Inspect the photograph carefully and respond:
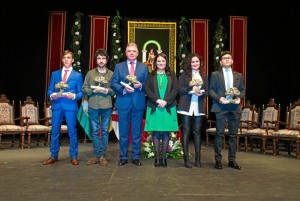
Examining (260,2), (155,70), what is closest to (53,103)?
(155,70)

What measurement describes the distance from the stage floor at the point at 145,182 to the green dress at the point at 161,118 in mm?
494

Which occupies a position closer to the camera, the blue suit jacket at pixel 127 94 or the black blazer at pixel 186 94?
the black blazer at pixel 186 94

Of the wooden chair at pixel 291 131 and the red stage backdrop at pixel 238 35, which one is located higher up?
the red stage backdrop at pixel 238 35

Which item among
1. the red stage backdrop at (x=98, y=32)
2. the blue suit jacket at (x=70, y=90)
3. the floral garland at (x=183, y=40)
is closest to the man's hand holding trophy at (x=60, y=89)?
the blue suit jacket at (x=70, y=90)

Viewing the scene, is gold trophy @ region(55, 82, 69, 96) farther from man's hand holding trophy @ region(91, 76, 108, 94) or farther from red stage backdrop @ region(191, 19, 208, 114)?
red stage backdrop @ region(191, 19, 208, 114)

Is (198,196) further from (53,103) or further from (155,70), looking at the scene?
(53,103)

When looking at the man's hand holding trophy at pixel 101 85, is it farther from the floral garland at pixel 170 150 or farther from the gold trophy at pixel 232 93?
the gold trophy at pixel 232 93

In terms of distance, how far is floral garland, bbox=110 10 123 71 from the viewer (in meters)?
9.31

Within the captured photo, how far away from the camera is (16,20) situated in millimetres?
9609

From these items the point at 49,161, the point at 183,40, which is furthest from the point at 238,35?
the point at 49,161

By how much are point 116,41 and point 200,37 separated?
2.16 meters

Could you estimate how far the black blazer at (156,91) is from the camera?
4.78m

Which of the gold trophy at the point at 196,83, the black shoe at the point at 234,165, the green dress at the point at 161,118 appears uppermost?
the gold trophy at the point at 196,83

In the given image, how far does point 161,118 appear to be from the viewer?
15.8 feet
